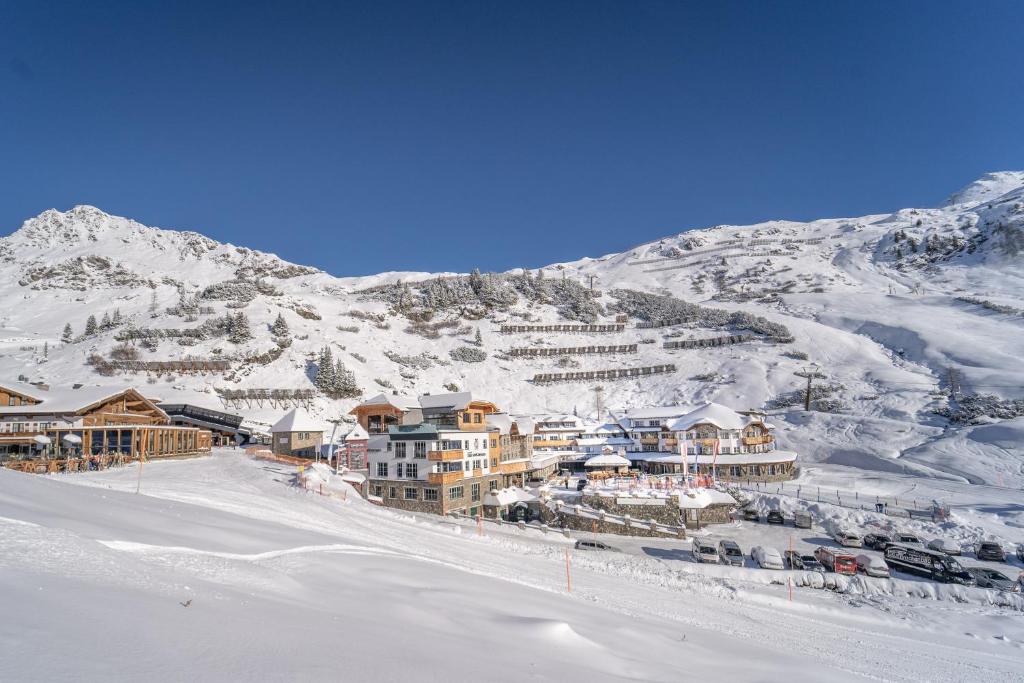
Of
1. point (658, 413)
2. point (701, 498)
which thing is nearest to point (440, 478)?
point (701, 498)

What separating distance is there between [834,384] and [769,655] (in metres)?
73.8

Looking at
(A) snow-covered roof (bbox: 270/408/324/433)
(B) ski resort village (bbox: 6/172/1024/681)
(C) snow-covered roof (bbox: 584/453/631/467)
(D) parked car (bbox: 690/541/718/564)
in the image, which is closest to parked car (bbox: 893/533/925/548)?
(B) ski resort village (bbox: 6/172/1024/681)

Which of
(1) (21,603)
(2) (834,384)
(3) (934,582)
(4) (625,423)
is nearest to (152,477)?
(1) (21,603)

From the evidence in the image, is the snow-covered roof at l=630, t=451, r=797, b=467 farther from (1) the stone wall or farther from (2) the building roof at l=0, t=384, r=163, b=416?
(2) the building roof at l=0, t=384, r=163, b=416

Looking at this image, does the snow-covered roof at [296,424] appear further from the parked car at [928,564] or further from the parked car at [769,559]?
the parked car at [928,564]

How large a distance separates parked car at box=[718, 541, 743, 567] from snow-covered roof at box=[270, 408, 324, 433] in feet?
123

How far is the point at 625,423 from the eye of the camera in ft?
212

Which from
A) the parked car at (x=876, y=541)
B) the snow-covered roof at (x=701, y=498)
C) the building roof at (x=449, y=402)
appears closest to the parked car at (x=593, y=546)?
the snow-covered roof at (x=701, y=498)

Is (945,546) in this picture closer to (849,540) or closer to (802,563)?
(849,540)

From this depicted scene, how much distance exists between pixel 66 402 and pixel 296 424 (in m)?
16.9

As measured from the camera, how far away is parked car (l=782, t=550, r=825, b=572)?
88.9ft

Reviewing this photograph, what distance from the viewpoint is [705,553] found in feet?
92.5

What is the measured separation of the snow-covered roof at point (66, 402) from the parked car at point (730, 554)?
4115cm

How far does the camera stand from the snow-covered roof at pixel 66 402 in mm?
37438
